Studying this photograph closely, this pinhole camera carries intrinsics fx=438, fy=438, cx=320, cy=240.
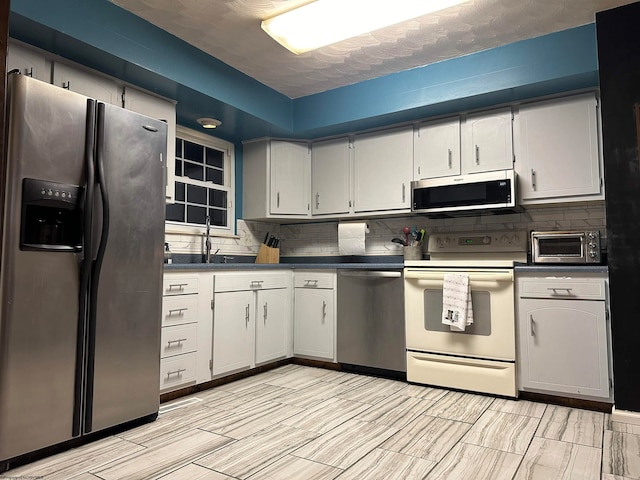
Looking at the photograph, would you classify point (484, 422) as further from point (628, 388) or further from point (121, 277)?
point (121, 277)

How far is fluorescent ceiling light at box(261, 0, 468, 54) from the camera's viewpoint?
97.9 inches

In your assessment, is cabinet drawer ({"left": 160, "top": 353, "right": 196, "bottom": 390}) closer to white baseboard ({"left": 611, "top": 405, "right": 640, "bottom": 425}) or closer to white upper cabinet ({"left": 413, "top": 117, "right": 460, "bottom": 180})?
white upper cabinet ({"left": 413, "top": 117, "right": 460, "bottom": 180})

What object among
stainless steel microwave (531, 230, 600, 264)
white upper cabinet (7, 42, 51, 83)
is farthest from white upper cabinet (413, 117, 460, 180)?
white upper cabinet (7, 42, 51, 83)

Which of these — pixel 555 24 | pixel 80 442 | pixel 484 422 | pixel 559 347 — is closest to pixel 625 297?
pixel 559 347

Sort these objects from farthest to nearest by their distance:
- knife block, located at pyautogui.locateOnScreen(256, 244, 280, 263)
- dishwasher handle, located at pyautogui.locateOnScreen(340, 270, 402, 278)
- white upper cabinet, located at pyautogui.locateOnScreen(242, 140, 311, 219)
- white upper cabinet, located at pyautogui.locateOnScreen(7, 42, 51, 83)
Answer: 1. knife block, located at pyautogui.locateOnScreen(256, 244, 280, 263)
2. white upper cabinet, located at pyautogui.locateOnScreen(242, 140, 311, 219)
3. dishwasher handle, located at pyautogui.locateOnScreen(340, 270, 402, 278)
4. white upper cabinet, located at pyautogui.locateOnScreen(7, 42, 51, 83)

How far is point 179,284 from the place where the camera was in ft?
9.36

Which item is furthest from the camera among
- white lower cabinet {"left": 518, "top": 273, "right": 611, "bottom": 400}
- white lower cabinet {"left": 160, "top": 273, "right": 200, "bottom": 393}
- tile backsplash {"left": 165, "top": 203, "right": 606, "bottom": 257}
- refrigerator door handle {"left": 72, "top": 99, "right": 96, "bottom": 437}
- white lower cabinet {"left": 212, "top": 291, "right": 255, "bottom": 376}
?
tile backsplash {"left": 165, "top": 203, "right": 606, "bottom": 257}

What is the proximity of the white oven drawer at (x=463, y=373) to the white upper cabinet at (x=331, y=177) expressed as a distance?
4.99 ft

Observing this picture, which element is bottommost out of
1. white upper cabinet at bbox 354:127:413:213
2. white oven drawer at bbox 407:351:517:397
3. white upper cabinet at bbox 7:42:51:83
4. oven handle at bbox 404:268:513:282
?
white oven drawer at bbox 407:351:517:397

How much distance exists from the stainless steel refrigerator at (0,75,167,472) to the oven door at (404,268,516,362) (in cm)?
182

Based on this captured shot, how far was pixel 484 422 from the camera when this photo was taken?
2475 mm

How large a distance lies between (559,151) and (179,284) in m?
2.78

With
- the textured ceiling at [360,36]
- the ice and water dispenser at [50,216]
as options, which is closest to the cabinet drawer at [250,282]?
the ice and water dispenser at [50,216]

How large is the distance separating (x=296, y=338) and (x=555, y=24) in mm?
3008
